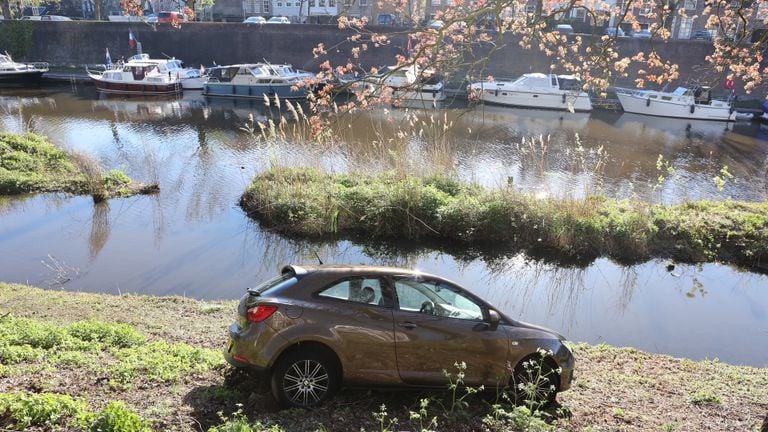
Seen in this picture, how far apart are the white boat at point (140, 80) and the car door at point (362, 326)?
34.4 meters

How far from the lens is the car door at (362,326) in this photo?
17.7ft

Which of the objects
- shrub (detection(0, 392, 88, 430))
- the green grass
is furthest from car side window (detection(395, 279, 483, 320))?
shrub (detection(0, 392, 88, 430))

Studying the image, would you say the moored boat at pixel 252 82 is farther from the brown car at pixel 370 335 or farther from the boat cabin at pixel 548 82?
the brown car at pixel 370 335

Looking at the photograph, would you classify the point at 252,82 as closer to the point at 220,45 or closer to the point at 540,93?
the point at 220,45

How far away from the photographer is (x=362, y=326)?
5.42 metres

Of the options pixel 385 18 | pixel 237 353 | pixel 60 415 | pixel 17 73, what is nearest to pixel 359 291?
pixel 237 353

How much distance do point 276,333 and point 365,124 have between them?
78.9 ft

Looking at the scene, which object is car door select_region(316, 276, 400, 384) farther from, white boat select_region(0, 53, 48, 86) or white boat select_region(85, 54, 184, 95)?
white boat select_region(0, 53, 48, 86)

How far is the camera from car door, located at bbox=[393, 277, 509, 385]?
18.3ft

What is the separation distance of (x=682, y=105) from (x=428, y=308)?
34.8 meters

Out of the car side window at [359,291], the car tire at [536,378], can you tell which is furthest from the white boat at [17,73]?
the car tire at [536,378]

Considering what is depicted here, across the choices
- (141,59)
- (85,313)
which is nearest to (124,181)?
(85,313)

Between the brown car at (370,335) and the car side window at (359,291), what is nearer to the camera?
the brown car at (370,335)

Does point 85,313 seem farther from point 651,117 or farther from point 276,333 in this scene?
point 651,117
